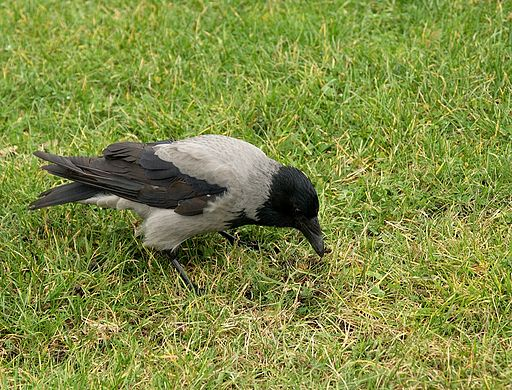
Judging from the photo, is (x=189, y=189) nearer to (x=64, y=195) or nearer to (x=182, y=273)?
(x=182, y=273)

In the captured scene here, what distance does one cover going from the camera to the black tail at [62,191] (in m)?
5.32

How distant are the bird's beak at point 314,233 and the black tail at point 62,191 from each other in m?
1.33

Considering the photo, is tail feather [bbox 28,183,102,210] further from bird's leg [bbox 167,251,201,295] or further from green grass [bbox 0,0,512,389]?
bird's leg [bbox 167,251,201,295]

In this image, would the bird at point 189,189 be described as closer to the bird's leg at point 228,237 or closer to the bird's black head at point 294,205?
the bird's black head at point 294,205

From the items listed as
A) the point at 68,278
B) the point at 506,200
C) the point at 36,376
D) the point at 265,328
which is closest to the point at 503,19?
the point at 506,200

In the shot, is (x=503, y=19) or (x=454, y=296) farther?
(x=503, y=19)

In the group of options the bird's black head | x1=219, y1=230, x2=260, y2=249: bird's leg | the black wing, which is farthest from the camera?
x1=219, y1=230, x2=260, y2=249: bird's leg

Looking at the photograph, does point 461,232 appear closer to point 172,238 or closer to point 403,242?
point 403,242

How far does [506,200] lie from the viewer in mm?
5480

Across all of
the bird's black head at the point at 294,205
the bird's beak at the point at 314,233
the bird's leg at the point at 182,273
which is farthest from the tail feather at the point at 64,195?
the bird's beak at the point at 314,233

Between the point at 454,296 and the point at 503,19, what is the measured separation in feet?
9.99

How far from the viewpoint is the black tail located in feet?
17.4

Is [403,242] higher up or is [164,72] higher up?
[164,72]

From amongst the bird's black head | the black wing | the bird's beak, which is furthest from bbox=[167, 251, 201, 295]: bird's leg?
the bird's beak
